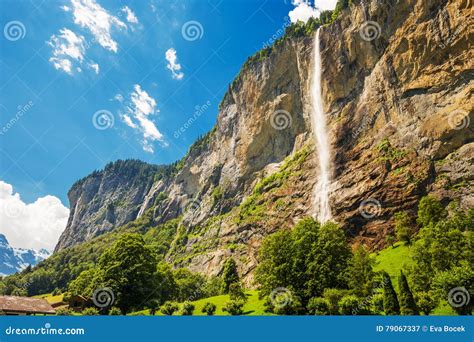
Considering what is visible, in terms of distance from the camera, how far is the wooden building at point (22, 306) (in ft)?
133

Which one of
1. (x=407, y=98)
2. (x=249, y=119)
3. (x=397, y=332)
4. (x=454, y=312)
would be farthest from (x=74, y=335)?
(x=249, y=119)

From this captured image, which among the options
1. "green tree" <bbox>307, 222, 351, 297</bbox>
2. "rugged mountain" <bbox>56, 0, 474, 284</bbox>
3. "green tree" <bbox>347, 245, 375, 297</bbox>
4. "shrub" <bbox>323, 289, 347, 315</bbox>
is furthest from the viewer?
"rugged mountain" <bbox>56, 0, 474, 284</bbox>

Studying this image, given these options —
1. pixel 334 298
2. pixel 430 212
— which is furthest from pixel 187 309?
pixel 430 212

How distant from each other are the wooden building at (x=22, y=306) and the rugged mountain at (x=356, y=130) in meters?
51.3

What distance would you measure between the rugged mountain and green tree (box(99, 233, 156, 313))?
40016mm

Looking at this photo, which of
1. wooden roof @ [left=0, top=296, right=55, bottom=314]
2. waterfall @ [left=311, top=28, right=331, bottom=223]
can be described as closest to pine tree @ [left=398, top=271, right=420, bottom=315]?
wooden roof @ [left=0, top=296, right=55, bottom=314]

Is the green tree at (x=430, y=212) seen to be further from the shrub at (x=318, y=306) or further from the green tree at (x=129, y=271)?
the green tree at (x=129, y=271)

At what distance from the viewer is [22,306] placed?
1684 inches

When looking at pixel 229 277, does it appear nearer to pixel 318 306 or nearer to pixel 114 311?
pixel 114 311

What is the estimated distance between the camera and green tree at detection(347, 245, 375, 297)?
4212cm

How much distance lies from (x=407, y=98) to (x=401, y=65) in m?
9.04

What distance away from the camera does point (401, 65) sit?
3442 inches

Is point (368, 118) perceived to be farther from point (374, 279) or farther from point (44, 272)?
point (44, 272)

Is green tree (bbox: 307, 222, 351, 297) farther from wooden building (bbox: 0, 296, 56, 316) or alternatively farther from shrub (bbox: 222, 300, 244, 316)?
wooden building (bbox: 0, 296, 56, 316)
